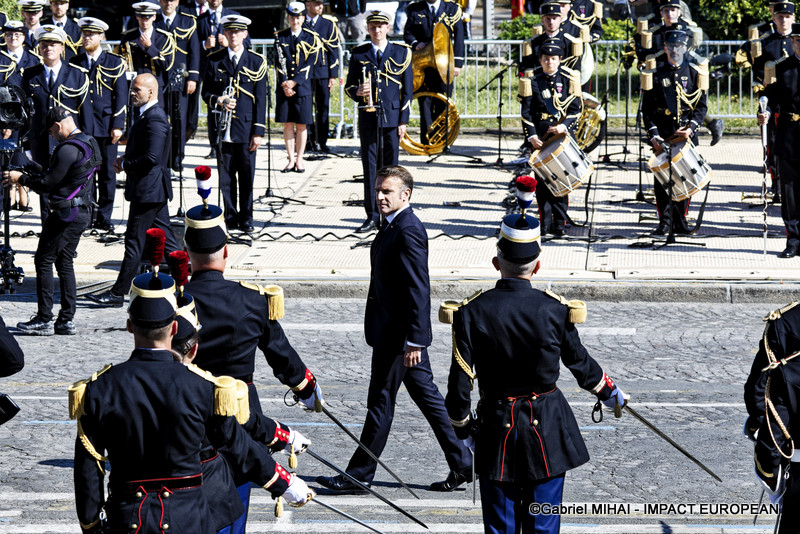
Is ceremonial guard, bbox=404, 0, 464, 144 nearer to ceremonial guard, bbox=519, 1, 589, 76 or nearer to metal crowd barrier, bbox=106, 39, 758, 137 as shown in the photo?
metal crowd barrier, bbox=106, 39, 758, 137

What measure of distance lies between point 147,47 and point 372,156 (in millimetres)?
3939

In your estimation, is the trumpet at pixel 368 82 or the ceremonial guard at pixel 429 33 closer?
the trumpet at pixel 368 82

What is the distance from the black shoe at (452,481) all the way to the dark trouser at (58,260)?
4.90 meters

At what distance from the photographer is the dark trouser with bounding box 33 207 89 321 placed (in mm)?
11672

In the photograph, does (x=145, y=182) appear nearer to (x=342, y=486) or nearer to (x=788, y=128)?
(x=342, y=486)

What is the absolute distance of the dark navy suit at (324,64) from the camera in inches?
729

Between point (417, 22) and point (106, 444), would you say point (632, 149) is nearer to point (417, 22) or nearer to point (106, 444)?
point (417, 22)

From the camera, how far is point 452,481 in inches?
314

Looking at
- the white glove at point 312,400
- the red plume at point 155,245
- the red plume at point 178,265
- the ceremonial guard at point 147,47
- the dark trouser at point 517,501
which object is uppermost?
the ceremonial guard at point 147,47

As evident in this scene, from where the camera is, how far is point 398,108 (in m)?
15.4

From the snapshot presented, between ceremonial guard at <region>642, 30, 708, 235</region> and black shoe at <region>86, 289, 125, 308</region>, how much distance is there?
579 cm

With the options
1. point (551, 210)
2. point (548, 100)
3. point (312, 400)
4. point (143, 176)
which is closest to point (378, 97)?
point (548, 100)

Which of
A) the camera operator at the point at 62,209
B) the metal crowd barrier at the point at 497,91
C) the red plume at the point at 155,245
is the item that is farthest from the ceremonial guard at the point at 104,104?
the red plume at the point at 155,245

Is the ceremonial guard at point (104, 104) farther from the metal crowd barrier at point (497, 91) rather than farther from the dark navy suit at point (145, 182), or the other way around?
the metal crowd barrier at point (497, 91)
